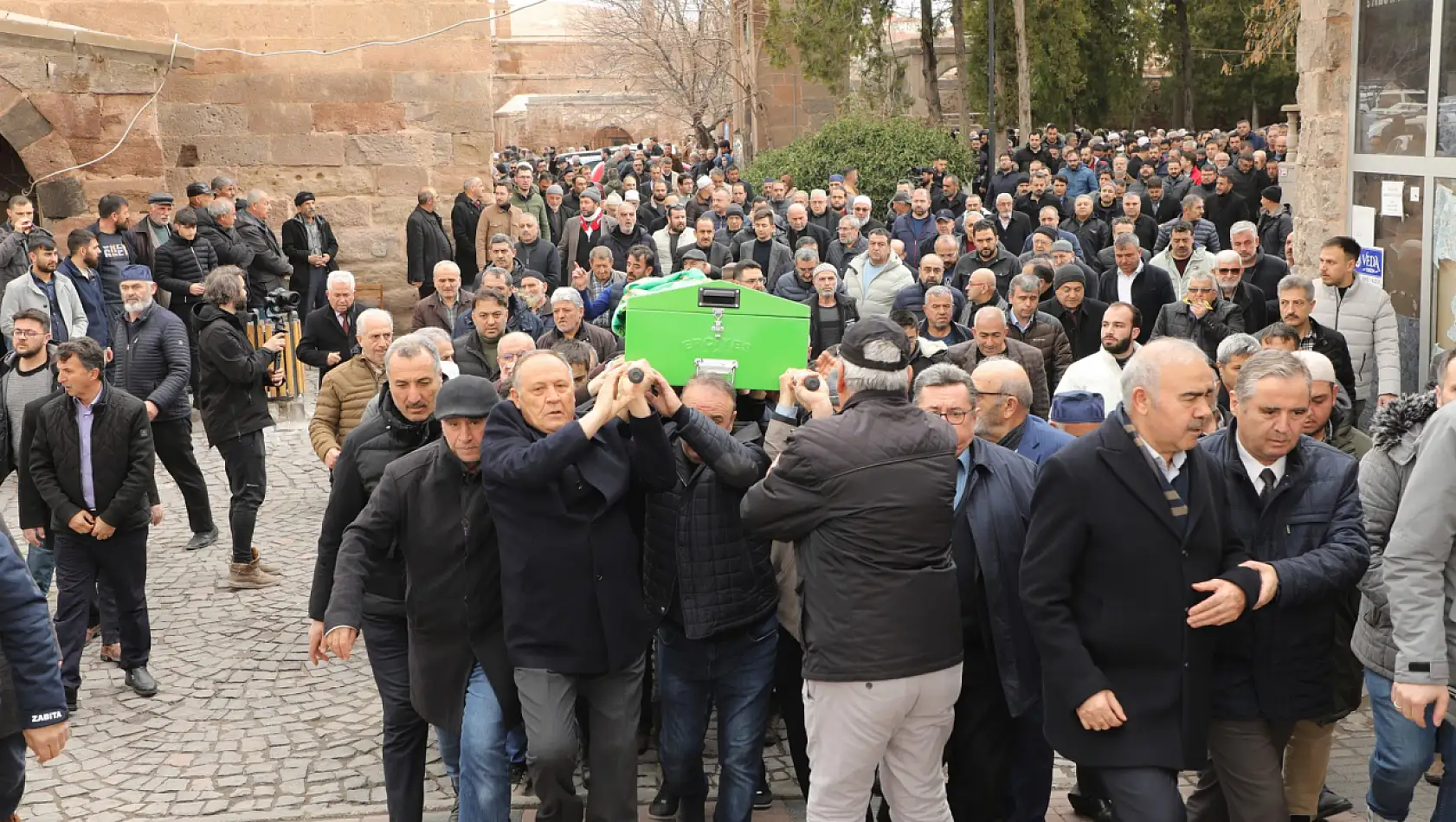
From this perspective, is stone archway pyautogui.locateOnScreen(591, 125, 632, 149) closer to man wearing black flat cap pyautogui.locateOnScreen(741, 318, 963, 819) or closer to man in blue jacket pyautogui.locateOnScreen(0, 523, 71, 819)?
man in blue jacket pyautogui.locateOnScreen(0, 523, 71, 819)

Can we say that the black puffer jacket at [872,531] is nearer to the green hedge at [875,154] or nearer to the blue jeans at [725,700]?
the blue jeans at [725,700]

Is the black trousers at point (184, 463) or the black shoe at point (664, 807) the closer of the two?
the black shoe at point (664, 807)

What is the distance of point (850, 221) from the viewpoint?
1305 cm

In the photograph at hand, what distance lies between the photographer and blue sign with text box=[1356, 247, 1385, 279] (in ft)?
27.7

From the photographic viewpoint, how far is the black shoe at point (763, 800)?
552 centimetres

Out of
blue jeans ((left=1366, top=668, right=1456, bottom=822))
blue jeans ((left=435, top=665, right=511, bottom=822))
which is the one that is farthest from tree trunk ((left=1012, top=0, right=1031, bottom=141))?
blue jeans ((left=435, top=665, right=511, bottom=822))

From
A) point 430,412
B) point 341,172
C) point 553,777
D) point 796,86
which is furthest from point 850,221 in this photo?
point 796,86

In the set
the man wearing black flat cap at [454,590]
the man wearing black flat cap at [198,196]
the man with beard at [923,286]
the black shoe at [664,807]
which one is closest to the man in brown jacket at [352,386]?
the man wearing black flat cap at [454,590]

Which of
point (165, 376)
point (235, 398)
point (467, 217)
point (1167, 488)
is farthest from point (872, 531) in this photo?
point (467, 217)

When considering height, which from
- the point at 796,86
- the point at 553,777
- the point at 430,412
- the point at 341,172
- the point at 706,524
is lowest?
the point at 553,777

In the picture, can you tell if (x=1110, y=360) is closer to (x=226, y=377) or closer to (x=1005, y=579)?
(x=1005, y=579)

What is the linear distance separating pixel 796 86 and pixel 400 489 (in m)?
25.9

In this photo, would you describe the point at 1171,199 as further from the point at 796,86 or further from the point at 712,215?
the point at 796,86

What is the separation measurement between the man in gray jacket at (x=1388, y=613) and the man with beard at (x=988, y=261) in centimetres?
661
